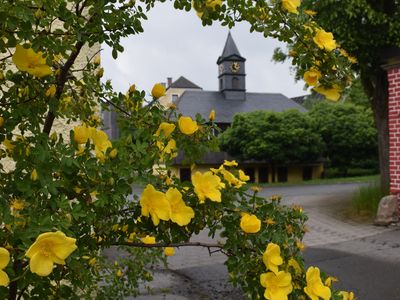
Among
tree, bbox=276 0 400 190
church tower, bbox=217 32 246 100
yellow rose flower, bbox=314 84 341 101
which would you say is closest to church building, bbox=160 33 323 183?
church tower, bbox=217 32 246 100

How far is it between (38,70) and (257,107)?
36.1 m

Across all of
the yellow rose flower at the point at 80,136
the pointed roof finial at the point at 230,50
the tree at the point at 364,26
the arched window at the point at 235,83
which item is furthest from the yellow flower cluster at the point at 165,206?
the pointed roof finial at the point at 230,50

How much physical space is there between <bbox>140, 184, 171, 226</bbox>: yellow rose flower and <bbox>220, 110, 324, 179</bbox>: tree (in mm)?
24472

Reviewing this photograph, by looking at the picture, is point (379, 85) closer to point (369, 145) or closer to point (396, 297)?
point (396, 297)

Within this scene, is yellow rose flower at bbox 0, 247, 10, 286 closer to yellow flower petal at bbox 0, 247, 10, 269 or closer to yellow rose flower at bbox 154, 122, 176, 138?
yellow flower petal at bbox 0, 247, 10, 269

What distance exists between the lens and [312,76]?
1556 millimetres

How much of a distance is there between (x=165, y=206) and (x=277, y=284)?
0.43 meters

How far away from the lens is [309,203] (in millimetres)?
12664

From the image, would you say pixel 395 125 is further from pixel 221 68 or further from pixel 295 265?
pixel 221 68

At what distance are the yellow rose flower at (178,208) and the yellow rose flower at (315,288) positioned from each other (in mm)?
437

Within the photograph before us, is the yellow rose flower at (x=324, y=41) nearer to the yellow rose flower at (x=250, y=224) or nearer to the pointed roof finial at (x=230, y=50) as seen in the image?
the yellow rose flower at (x=250, y=224)

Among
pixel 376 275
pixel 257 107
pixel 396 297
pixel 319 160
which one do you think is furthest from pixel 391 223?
pixel 257 107

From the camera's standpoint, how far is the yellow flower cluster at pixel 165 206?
1382 millimetres

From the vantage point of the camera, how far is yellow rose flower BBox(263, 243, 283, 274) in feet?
4.70
